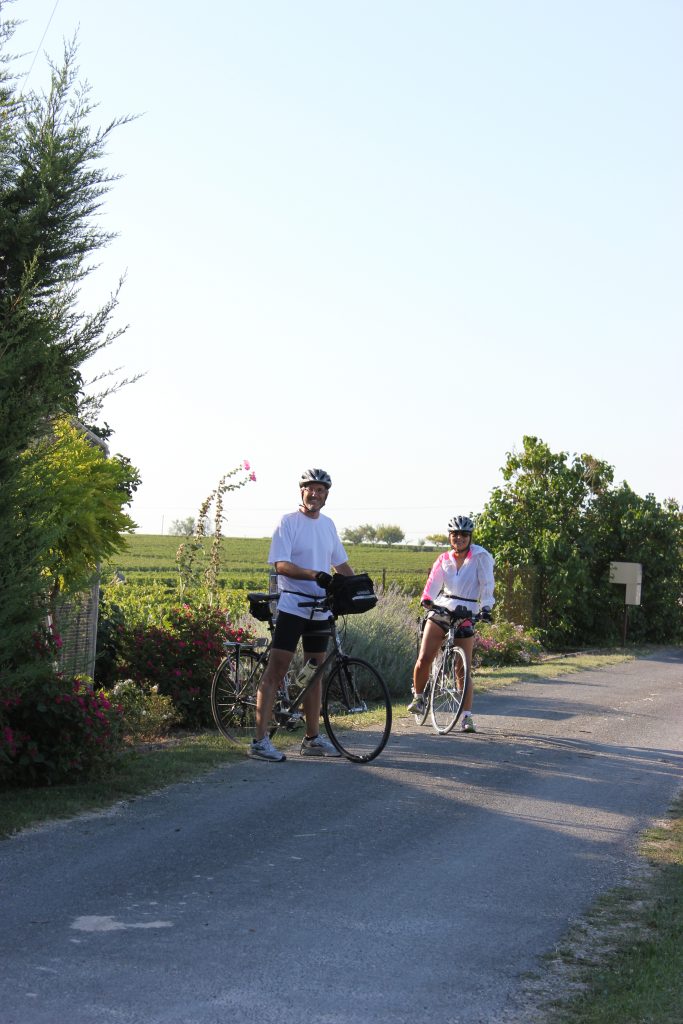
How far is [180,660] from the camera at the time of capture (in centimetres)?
1098

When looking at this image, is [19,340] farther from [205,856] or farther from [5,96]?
[205,856]

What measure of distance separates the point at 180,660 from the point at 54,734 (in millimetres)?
3599

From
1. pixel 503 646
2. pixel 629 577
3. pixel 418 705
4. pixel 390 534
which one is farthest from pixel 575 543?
pixel 390 534

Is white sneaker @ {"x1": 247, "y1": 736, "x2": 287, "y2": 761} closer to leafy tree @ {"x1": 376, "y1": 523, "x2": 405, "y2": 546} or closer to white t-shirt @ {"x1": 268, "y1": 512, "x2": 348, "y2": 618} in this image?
white t-shirt @ {"x1": 268, "y1": 512, "x2": 348, "y2": 618}

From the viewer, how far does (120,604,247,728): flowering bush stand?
10773 millimetres

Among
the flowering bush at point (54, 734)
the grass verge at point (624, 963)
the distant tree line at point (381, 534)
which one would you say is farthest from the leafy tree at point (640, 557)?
the distant tree line at point (381, 534)

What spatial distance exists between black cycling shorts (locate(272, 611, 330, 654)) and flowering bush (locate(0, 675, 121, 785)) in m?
1.55

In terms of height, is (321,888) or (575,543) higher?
(575,543)

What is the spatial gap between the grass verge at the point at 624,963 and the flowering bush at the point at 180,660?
5609mm

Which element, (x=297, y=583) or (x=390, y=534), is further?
(x=390, y=534)

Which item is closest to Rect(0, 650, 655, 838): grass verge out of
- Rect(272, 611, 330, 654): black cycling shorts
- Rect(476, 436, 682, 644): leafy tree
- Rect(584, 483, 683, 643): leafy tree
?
Rect(272, 611, 330, 654): black cycling shorts

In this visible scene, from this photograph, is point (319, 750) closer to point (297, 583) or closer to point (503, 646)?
point (297, 583)

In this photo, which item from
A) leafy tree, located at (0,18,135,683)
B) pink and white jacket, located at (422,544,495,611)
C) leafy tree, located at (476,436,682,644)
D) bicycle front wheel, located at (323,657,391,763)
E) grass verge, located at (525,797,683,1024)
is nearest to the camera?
grass verge, located at (525,797,683,1024)

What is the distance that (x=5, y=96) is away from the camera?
7098 mm
